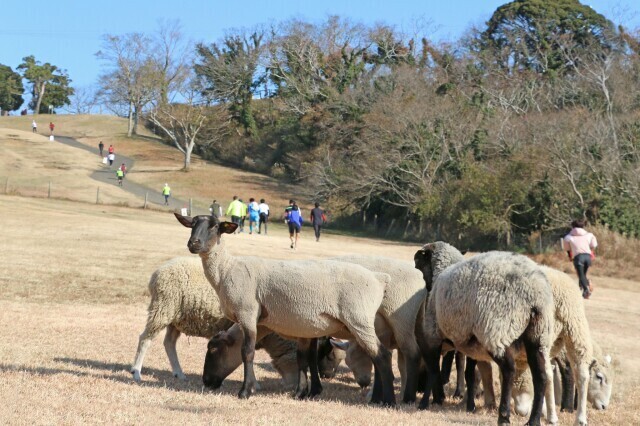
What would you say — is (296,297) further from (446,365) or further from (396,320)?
(446,365)

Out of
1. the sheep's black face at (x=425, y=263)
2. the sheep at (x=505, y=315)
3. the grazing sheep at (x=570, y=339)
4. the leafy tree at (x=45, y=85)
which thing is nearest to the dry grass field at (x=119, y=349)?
the grazing sheep at (x=570, y=339)

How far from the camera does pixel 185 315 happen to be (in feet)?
42.4

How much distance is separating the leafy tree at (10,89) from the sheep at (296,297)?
137110 mm

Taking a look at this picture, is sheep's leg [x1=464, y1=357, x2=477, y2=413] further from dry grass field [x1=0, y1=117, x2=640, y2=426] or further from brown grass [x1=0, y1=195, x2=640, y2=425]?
brown grass [x1=0, y1=195, x2=640, y2=425]

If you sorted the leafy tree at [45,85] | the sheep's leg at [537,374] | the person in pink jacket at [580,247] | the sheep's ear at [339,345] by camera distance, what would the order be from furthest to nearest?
1. the leafy tree at [45,85]
2. the person in pink jacket at [580,247]
3. the sheep's ear at [339,345]
4. the sheep's leg at [537,374]

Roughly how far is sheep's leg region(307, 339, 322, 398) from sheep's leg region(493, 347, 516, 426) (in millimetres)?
2882

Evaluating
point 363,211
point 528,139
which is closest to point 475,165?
point 528,139

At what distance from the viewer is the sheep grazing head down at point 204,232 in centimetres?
1114

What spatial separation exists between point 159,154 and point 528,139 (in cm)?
5467

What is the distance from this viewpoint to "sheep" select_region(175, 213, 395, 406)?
438 inches

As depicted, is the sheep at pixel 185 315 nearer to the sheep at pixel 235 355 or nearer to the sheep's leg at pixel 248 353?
the sheep at pixel 235 355

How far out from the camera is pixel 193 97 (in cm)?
9281

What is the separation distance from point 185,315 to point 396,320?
324cm

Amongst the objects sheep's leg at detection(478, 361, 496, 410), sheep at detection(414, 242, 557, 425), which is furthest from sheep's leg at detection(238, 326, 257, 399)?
sheep's leg at detection(478, 361, 496, 410)
